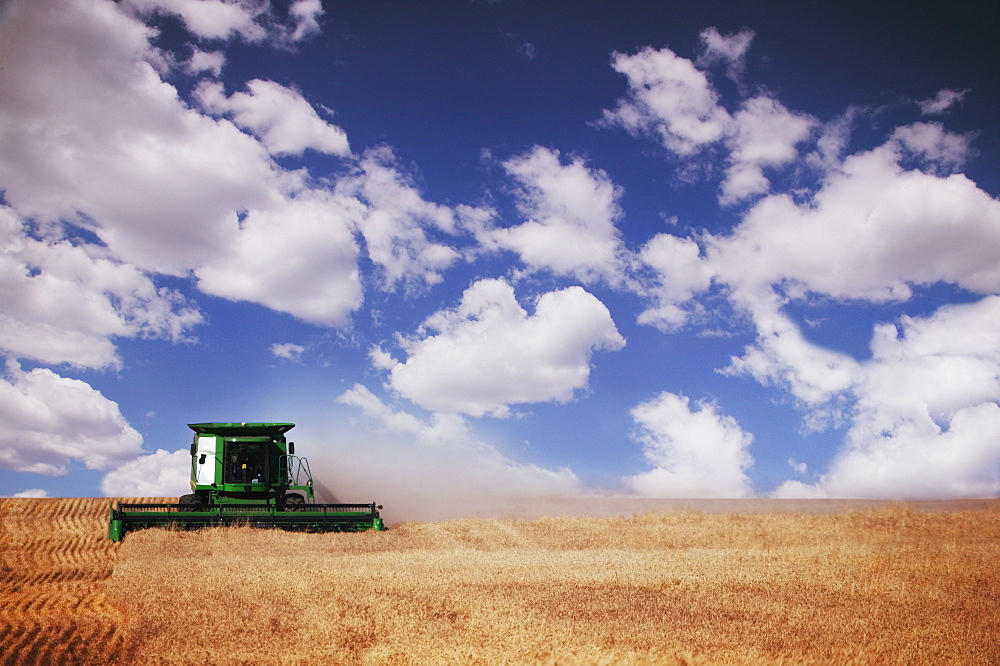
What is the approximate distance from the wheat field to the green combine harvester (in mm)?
1656

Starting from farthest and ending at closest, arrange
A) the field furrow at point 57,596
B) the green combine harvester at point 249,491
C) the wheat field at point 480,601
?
the green combine harvester at point 249,491
the field furrow at point 57,596
the wheat field at point 480,601

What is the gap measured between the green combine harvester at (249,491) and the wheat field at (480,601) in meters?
1.66

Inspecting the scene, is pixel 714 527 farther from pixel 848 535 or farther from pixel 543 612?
pixel 543 612

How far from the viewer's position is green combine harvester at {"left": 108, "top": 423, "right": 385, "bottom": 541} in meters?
22.0

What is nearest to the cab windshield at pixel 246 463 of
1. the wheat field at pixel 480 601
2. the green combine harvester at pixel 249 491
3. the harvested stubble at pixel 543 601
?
the green combine harvester at pixel 249 491

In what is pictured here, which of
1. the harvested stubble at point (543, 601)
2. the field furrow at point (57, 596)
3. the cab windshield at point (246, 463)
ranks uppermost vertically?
the cab windshield at point (246, 463)

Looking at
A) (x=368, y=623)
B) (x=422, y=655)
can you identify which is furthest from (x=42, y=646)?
(x=422, y=655)

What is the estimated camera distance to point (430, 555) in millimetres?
17031

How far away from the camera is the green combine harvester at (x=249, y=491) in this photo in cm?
2200

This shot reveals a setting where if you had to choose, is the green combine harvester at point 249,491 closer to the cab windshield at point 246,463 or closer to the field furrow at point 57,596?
the cab windshield at point 246,463

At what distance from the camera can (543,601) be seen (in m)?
10.8

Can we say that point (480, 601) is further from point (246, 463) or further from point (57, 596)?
point (246, 463)

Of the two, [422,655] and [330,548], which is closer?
[422,655]

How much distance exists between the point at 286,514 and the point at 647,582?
43.9 feet
